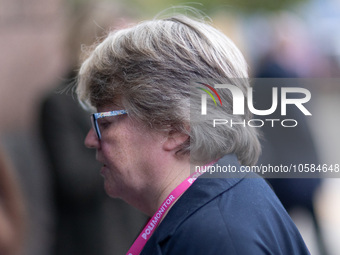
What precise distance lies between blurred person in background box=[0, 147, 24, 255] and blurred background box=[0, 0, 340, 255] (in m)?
0.01

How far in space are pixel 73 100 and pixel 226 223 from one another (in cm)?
172

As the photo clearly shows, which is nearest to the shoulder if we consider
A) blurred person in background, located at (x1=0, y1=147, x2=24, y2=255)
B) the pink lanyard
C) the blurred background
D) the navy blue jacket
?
the navy blue jacket

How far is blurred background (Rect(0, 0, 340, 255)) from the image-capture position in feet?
9.45

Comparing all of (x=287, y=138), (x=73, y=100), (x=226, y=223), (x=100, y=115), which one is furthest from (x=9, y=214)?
(x=287, y=138)

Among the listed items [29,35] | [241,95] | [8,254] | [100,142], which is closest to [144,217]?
[8,254]

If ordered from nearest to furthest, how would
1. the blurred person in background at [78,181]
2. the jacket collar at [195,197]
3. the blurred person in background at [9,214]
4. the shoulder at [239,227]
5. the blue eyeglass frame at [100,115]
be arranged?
the shoulder at [239,227]
the jacket collar at [195,197]
the blue eyeglass frame at [100,115]
the blurred person in background at [9,214]
the blurred person in background at [78,181]

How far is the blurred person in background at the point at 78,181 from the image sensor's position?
2.86m

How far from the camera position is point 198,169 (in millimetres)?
1717

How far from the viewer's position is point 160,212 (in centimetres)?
166

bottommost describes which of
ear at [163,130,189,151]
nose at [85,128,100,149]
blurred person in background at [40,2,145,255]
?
blurred person in background at [40,2,145,255]

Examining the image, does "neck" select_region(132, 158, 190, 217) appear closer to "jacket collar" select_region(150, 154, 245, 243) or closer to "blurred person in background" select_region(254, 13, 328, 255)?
"jacket collar" select_region(150, 154, 245, 243)

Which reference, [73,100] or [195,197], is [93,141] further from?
[73,100]

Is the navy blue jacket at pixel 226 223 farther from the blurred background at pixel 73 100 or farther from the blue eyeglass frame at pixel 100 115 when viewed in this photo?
the blurred background at pixel 73 100

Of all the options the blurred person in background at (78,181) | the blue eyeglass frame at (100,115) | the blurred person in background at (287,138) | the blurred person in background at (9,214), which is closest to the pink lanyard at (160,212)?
the blue eyeglass frame at (100,115)
